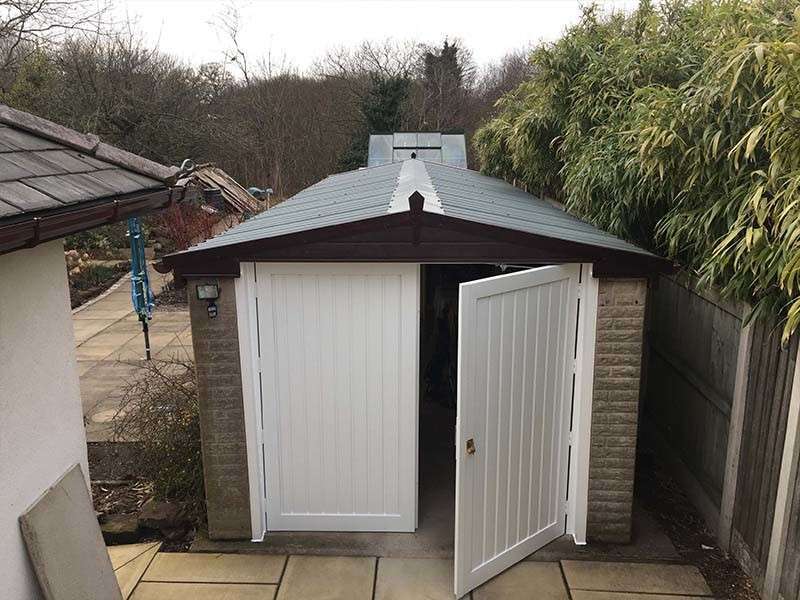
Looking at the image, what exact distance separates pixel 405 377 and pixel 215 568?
1869 mm

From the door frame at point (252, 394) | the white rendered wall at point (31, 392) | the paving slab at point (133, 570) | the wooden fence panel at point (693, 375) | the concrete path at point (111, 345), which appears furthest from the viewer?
the concrete path at point (111, 345)

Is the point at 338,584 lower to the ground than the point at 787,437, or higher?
lower

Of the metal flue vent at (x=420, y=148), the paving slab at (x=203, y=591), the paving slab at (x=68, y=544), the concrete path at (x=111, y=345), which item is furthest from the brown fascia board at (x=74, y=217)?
the metal flue vent at (x=420, y=148)

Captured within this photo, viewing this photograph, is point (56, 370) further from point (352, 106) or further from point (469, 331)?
point (352, 106)

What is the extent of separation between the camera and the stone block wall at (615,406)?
432cm

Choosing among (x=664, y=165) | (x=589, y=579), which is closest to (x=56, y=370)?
(x=589, y=579)

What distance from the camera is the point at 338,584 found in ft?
13.7

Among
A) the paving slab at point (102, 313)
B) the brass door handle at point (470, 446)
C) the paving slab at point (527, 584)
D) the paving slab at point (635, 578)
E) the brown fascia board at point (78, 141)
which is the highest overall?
the brown fascia board at point (78, 141)

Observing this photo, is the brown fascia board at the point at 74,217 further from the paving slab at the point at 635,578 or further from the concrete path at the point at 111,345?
the concrete path at the point at 111,345

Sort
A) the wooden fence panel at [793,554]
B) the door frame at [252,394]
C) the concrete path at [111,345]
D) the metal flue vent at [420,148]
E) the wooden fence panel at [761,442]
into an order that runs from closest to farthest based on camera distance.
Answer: the wooden fence panel at [793,554]
the wooden fence panel at [761,442]
the door frame at [252,394]
the concrete path at [111,345]
the metal flue vent at [420,148]

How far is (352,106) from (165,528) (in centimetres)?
2122

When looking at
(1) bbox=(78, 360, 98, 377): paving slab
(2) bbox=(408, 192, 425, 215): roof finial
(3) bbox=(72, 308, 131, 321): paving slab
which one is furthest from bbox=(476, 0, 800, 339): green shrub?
(3) bbox=(72, 308, 131, 321): paving slab

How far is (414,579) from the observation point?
422cm

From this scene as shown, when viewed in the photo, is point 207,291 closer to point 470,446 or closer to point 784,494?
point 470,446
